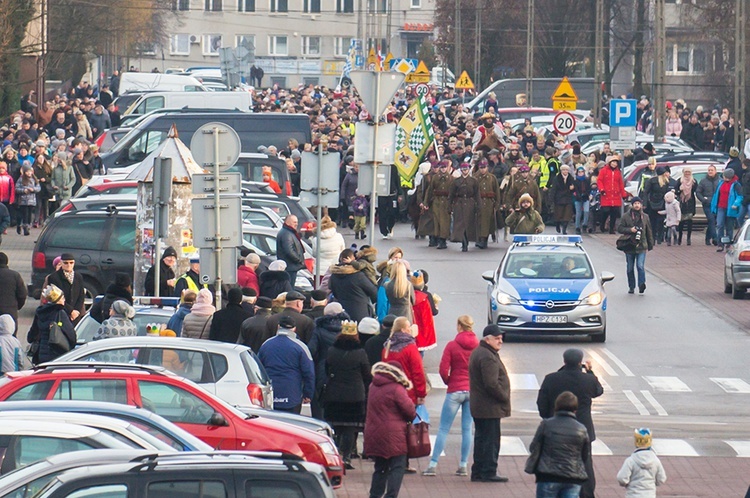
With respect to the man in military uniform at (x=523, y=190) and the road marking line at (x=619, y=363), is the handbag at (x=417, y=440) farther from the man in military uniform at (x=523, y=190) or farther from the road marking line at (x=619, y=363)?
the man in military uniform at (x=523, y=190)

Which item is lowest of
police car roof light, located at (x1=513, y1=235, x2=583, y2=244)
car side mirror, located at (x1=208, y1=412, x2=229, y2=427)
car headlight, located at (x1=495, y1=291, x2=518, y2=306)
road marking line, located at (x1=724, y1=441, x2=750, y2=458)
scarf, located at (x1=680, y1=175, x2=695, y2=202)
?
road marking line, located at (x1=724, y1=441, x2=750, y2=458)

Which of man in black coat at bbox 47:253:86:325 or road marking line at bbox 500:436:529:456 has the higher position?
man in black coat at bbox 47:253:86:325

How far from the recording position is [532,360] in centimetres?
2214

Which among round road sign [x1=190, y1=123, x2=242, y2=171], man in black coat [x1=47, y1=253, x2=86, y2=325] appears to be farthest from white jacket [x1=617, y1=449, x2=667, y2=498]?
man in black coat [x1=47, y1=253, x2=86, y2=325]

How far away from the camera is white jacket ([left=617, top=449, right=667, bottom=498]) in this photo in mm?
11906

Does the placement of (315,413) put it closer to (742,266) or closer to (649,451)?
(649,451)

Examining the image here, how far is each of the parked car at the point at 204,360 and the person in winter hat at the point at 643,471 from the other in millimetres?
3763

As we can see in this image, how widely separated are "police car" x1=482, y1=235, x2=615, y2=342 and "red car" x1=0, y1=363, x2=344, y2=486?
10807mm

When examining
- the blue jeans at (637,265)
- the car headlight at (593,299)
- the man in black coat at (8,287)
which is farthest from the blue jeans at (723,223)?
the man in black coat at (8,287)

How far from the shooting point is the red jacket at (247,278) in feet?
70.6

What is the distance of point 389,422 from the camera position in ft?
43.7

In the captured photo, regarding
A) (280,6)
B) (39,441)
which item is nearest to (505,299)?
(39,441)

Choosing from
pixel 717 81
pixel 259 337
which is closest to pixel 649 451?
pixel 259 337

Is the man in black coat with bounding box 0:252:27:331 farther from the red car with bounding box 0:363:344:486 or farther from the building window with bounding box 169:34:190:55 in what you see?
the building window with bounding box 169:34:190:55
